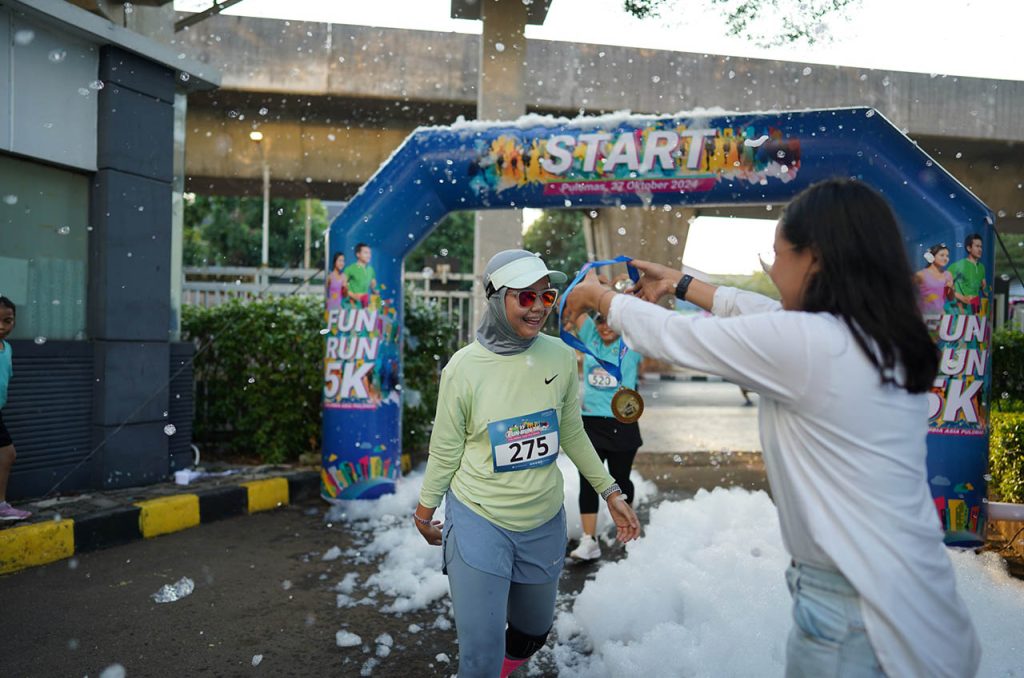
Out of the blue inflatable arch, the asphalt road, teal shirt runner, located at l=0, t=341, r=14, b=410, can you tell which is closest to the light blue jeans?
the asphalt road

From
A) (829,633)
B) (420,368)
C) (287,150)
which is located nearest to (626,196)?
(420,368)

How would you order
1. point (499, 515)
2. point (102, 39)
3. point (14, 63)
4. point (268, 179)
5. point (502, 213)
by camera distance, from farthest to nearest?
1. point (268, 179)
2. point (502, 213)
3. point (102, 39)
4. point (14, 63)
5. point (499, 515)

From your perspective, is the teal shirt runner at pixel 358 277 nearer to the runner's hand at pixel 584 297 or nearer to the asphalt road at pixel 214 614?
the asphalt road at pixel 214 614

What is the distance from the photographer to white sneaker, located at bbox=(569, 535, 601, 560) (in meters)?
5.72

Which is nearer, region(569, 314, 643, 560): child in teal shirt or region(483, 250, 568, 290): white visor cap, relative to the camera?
region(483, 250, 568, 290): white visor cap

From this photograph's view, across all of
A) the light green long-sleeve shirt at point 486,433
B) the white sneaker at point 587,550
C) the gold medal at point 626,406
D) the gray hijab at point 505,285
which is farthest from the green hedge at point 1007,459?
the gray hijab at point 505,285

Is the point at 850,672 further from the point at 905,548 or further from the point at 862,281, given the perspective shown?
the point at 862,281

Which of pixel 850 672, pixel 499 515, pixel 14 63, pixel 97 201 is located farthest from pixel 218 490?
pixel 850 672

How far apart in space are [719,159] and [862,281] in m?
5.40

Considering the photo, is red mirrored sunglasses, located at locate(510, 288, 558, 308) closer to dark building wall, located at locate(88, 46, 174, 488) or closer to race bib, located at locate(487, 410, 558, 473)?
race bib, located at locate(487, 410, 558, 473)

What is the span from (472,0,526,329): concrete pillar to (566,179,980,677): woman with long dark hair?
11.1 metres

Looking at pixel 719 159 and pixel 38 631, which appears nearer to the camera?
pixel 38 631

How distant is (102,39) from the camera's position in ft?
23.4

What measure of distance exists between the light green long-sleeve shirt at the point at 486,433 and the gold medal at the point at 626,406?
10.5 inches
